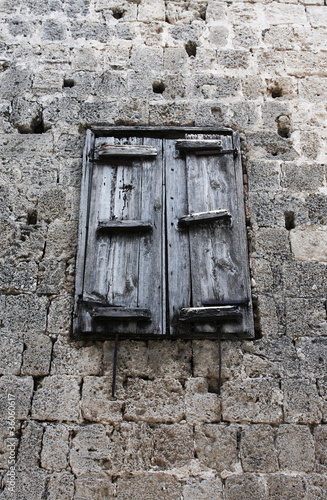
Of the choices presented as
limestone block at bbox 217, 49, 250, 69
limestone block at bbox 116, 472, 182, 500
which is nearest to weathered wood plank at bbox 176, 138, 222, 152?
limestone block at bbox 217, 49, 250, 69

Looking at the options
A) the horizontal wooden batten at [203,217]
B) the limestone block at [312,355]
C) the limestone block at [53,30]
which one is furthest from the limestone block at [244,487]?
the limestone block at [53,30]

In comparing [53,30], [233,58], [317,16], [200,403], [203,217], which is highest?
[317,16]

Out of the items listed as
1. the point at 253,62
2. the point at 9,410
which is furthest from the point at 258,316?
the point at 253,62

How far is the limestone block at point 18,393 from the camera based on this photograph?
3.36 m

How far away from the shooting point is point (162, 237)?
3812 mm

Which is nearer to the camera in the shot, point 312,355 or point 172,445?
point 172,445

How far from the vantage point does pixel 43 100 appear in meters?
4.49

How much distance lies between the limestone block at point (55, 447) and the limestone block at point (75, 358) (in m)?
0.37

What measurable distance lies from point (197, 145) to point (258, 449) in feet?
7.60

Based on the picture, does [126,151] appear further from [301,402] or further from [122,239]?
[301,402]

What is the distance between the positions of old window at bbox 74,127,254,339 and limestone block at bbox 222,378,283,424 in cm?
35

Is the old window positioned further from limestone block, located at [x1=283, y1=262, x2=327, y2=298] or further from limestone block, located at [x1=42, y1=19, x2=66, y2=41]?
limestone block, located at [x1=42, y1=19, x2=66, y2=41]

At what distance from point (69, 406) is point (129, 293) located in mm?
853

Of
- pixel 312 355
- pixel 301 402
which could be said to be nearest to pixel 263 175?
pixel 312 355
